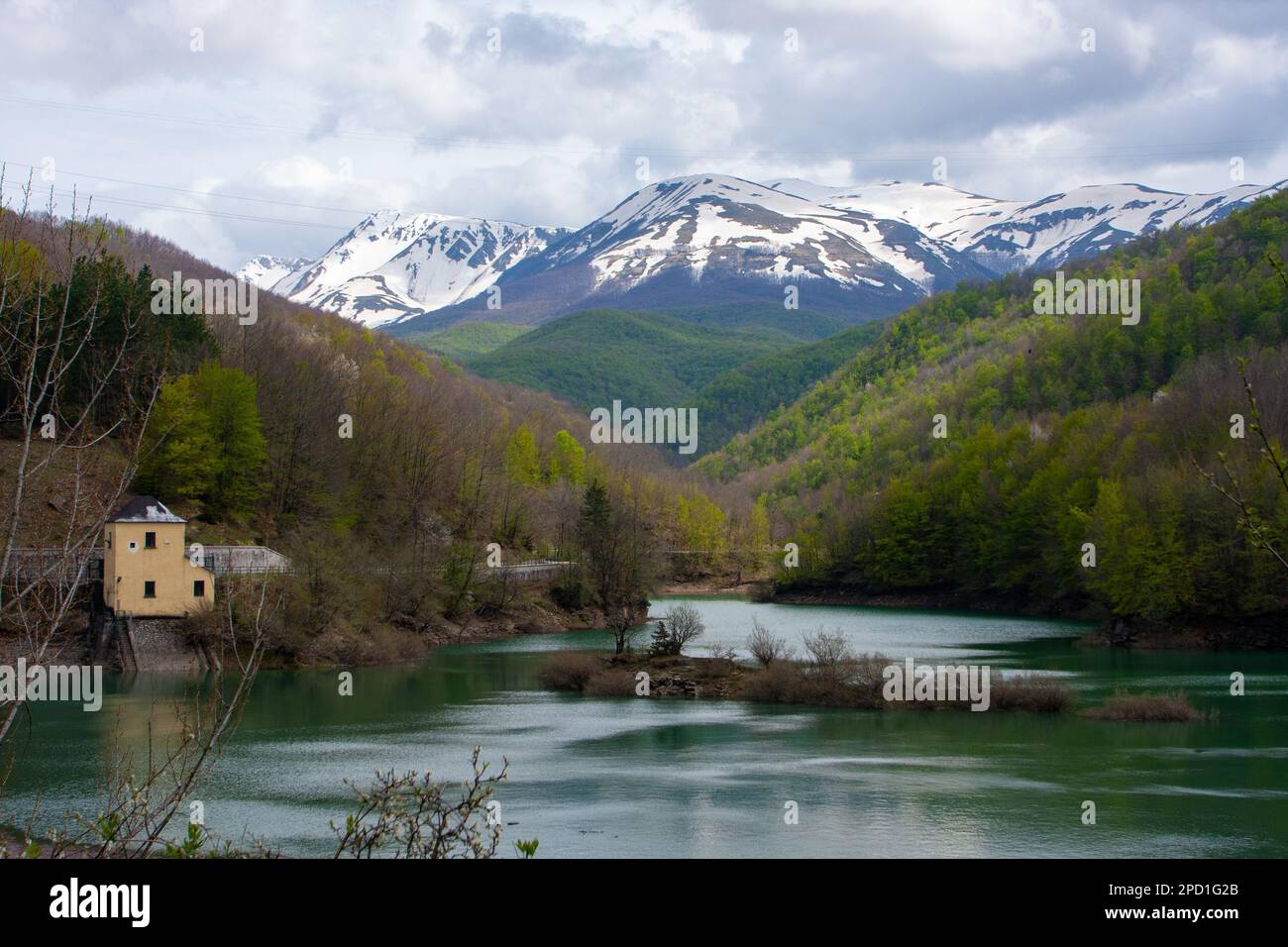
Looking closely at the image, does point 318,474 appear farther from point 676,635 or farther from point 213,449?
point 676,635

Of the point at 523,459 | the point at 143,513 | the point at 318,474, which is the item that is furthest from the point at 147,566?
the point at 523,459

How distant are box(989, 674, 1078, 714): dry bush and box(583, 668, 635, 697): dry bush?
39.8 ft

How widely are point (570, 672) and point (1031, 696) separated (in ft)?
55.0

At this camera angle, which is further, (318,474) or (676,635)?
(318,474)

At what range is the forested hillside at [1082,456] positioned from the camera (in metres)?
64.9

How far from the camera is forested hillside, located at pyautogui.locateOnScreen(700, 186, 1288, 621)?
→ 64.9 meters

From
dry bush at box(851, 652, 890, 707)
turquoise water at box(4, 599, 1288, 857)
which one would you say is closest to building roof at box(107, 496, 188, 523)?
turquoise water at box(4, 599, 1288, 857)

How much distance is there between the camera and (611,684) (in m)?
47.4

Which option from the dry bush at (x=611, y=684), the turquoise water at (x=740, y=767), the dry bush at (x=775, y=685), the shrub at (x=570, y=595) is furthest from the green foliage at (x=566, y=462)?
the dry bush at (x=775, y=685)

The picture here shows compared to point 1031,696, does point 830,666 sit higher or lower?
higher

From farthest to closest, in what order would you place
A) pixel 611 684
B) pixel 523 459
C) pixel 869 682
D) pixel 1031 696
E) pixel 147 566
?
pixel 523 459 < pixel 147 566 < pixel 611 684 < pixel 869 682 < pixel 1031 696
